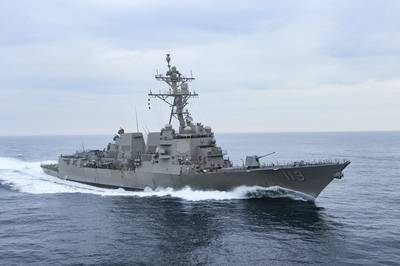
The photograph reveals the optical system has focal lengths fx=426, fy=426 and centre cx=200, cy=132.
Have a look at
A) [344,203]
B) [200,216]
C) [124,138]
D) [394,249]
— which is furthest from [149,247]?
[124,138]

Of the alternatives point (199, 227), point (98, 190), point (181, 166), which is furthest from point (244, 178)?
point (98, 190)

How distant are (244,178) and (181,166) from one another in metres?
5.52

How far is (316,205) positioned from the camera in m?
34.0

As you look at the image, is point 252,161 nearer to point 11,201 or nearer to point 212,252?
point 212,252

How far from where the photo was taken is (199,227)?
27203 millimetres

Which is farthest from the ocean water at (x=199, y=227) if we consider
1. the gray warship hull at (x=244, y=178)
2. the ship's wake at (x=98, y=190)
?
the gray warship hull at (x=244, y=178)

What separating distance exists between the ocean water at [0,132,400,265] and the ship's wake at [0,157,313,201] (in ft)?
0.30

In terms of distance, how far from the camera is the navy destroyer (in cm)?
3356

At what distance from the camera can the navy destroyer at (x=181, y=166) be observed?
3356 cm

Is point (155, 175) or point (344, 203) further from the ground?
point (155, 175)

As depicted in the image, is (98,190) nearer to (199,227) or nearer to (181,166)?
(181,166)

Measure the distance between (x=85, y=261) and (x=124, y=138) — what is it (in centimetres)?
2492

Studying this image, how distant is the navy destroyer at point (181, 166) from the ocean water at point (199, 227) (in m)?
1.08

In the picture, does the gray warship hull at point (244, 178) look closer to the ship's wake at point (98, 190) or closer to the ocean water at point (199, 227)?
the ship's wake at point (98, 190)
